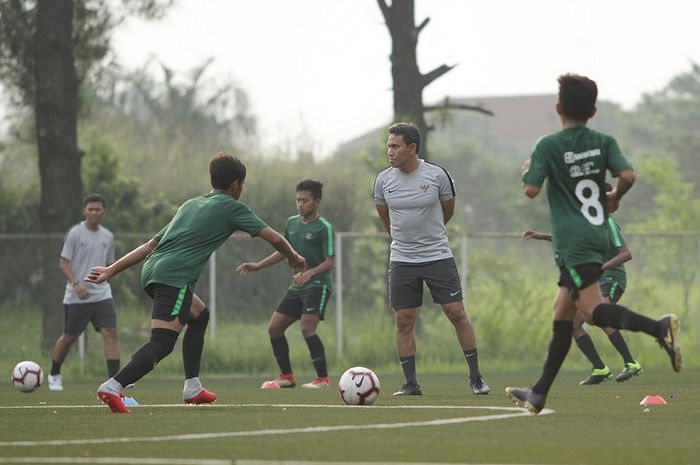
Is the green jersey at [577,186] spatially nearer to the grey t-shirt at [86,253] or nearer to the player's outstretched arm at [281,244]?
the player's outstretched arm at [281,244]

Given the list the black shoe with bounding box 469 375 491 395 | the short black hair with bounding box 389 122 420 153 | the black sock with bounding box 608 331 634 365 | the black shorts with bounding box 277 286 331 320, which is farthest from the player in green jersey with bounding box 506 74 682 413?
the black shorts with bounding box 277 286 331 320

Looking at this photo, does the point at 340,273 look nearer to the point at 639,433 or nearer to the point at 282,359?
the point at 282,359

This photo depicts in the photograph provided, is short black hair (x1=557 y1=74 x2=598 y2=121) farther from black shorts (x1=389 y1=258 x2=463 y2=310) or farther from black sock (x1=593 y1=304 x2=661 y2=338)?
black shorts (x1=389 y1=258 x2=463 y2=310)

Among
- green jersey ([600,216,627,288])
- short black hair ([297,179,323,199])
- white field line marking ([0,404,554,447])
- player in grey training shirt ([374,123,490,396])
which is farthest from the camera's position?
short black hair ([297,179,323,199])

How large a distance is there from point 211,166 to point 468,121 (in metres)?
104

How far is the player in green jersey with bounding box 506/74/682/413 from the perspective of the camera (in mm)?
8867

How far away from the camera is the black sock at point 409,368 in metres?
12.7

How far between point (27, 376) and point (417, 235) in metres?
4.09

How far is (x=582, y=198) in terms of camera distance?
892 centimetres

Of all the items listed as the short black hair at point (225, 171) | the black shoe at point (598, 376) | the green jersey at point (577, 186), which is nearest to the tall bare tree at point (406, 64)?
the black shoe at point (598, 376)

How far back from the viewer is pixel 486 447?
7613 millimetres

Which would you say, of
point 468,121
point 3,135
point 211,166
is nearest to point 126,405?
point 211,166

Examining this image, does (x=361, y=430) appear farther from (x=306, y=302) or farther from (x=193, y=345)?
(x=306, y=302)

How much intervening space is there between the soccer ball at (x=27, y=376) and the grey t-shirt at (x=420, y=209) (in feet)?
12.5
